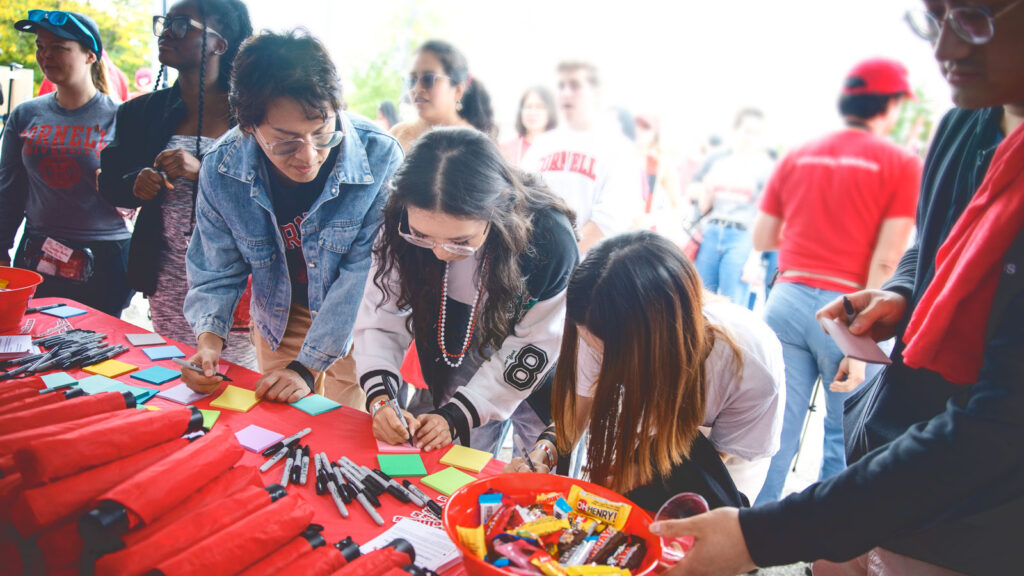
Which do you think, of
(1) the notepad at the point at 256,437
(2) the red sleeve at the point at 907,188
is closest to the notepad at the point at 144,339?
(1) the notepad at the point at 256,437

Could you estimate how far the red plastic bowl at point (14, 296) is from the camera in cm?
165

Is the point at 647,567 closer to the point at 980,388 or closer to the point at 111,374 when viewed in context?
the point at 980,388

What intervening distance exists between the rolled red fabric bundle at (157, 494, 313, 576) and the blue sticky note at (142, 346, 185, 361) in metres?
1.00

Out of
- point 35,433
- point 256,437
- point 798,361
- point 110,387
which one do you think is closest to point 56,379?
point 110,387

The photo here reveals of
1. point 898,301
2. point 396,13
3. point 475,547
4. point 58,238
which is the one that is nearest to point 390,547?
point 475,547

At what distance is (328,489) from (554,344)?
70 centimetres

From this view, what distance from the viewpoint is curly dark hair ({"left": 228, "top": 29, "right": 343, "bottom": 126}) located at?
1.49 meters

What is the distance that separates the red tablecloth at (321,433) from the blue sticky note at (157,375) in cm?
1

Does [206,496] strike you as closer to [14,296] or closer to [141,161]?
[14,296]

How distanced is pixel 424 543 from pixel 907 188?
2.07m

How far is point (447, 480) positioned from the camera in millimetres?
1239

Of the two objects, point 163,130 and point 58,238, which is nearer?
point 163,130

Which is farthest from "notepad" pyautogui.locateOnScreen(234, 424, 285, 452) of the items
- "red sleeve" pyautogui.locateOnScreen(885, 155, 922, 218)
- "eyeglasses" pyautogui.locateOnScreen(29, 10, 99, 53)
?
"red sleeve" pyautogui.locateOnScreen(885, 155, 922, 218)

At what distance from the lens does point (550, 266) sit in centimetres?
156
